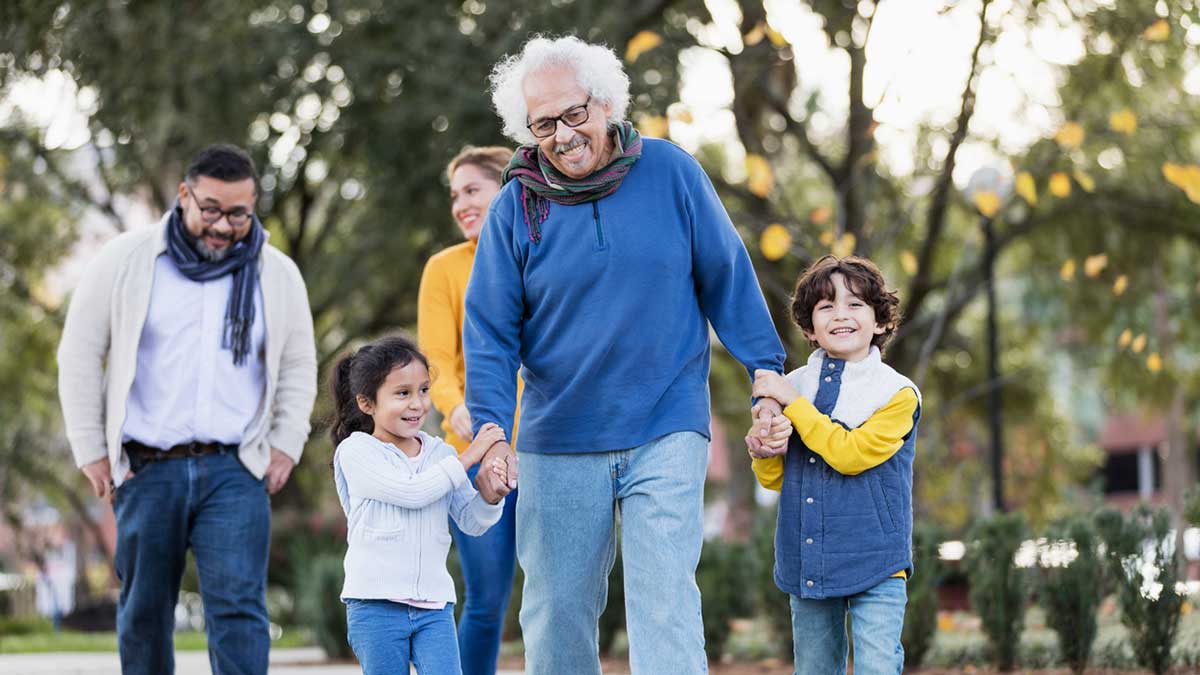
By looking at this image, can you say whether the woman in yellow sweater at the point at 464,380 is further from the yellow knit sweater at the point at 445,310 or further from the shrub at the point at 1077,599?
the shrub at the point at 1077,599

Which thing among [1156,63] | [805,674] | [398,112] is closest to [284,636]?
[398,112]

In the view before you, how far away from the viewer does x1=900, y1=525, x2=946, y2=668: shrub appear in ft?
28.2

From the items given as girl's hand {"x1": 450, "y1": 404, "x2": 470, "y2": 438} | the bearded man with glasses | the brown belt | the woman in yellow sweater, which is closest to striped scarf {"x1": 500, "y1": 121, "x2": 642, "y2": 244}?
the woman in yellow sweater

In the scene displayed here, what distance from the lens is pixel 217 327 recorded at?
5.83 metres

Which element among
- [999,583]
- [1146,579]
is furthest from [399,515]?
[999,583]

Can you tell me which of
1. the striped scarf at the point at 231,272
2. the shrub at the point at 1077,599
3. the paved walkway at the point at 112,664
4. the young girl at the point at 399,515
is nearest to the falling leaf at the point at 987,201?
the shrub at the point at 1077,599

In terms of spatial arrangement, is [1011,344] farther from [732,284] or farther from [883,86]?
[732,284]

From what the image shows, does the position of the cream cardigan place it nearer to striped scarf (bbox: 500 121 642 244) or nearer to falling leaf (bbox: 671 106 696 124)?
striped scarf (bbox: 500 121 642 244)

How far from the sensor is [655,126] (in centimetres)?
1204

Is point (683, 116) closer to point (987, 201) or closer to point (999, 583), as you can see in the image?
point (987, 201)

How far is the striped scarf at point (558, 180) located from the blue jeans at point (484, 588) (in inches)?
51.7

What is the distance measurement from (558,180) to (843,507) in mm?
1317

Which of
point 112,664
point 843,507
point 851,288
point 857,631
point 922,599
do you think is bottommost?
point 112,664

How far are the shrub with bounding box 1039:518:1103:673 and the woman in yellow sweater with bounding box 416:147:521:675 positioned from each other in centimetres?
340
